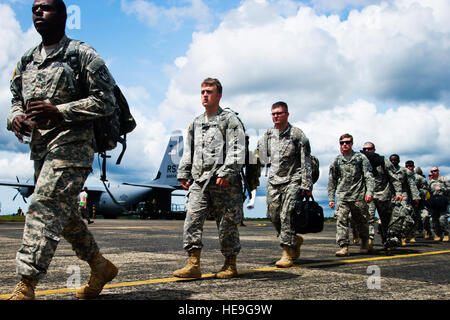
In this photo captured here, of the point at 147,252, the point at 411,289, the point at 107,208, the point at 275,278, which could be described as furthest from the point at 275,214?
the point at 107,208

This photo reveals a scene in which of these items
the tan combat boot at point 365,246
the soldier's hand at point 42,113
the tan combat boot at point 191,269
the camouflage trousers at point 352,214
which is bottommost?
the tan combat boot at point 365,246

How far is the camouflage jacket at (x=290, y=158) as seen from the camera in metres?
5.76

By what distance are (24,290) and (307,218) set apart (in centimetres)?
370

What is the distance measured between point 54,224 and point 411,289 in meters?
3.16

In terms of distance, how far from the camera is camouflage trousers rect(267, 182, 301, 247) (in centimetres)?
567

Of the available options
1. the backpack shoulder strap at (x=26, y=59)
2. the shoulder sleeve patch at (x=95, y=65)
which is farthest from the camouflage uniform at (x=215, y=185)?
the backpack shoulder strap at (x=26, y=59)

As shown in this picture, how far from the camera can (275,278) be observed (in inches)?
180

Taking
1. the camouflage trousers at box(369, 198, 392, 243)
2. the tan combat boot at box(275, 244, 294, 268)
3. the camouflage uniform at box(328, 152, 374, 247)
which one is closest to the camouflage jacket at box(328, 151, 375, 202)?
the camouflage uniform at box(328, 152, 374, 247)

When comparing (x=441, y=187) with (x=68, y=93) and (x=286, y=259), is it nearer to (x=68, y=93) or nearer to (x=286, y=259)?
(x=286, y=259)

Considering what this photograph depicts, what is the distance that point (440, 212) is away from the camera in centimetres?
1214

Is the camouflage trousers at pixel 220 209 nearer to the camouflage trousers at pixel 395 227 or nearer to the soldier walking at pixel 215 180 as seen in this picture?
the soldier walking at pixel 215 180

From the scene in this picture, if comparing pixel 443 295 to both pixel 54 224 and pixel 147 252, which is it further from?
pixel 147 252
